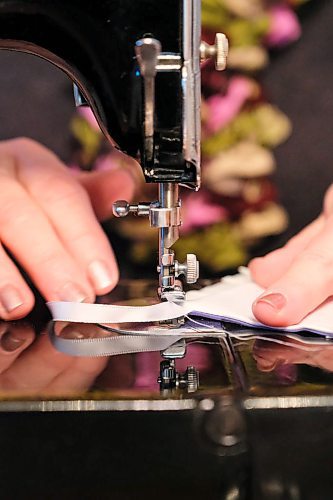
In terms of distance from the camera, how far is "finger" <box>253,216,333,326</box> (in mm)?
693

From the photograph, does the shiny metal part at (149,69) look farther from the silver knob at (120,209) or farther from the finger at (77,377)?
the finger at (77,377)

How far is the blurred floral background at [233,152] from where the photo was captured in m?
1.13

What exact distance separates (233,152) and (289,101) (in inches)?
5.7

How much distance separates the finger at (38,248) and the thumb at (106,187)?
14 cm

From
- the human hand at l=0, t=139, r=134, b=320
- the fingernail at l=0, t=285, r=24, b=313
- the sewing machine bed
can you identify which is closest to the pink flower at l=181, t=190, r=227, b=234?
the human hand at l=0, t=139, r=134, b=320

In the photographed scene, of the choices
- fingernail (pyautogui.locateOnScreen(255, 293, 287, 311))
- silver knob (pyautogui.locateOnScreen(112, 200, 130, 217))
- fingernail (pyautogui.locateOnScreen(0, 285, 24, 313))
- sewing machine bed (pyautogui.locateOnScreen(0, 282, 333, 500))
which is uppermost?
silver knob (pyautogui.locateOnScreen(112, 200, 130, 217))

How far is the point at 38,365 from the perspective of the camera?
613mm

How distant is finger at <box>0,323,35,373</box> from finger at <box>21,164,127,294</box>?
0.36 ft

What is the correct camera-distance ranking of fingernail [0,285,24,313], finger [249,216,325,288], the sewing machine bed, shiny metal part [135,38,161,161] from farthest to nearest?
finger [249,216,325,288] → fingernail [0,285,24,313] → shiny metal part [135,38,161,161] → the sewing machine bed

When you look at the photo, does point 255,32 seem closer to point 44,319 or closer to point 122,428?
point 44,319

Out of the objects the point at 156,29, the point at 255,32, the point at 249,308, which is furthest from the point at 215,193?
the point at 156,29

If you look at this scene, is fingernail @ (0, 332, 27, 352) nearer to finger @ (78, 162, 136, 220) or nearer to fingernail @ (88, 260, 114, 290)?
fingernail @ (88, 260, 114, 290)

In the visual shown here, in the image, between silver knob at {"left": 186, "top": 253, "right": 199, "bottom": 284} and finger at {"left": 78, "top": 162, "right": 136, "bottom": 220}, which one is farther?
finger at {"left": 78, "top": 162, "right": 136, "bottom": 220}

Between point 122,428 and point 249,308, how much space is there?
271 mm
